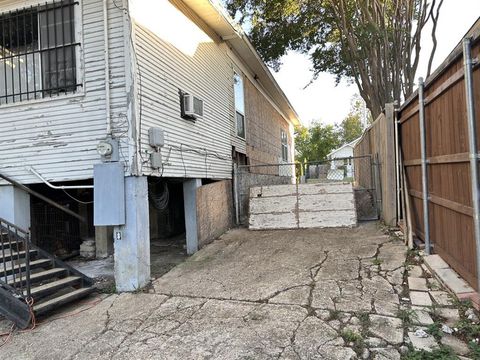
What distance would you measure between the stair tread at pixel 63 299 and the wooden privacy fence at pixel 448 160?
4.32 meters

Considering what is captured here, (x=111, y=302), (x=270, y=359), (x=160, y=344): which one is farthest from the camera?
(x=111, y=302)

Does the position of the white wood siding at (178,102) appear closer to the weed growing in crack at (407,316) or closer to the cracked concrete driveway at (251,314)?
the cracked concrete driveway at (251,314)

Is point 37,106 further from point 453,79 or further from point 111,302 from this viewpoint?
point 453,79

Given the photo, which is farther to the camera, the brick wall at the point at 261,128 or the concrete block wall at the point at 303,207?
the brick wall at the point at 261,128

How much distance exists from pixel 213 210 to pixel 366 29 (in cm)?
693

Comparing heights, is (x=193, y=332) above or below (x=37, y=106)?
below

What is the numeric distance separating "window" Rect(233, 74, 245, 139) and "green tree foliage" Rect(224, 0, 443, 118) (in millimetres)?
3511

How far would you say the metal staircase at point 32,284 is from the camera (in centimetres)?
400

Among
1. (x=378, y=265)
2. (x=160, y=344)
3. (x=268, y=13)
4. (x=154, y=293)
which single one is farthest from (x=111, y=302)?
(x=268, y=13)

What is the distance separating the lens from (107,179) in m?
4.90

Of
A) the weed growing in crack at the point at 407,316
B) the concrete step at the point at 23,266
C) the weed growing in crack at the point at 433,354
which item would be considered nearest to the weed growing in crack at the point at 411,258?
the weed growing in crack at the point at 407,316

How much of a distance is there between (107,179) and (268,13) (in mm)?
9833

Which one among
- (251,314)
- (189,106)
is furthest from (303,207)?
(251,314)

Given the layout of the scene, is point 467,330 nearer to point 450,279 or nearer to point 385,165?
point 450,279
